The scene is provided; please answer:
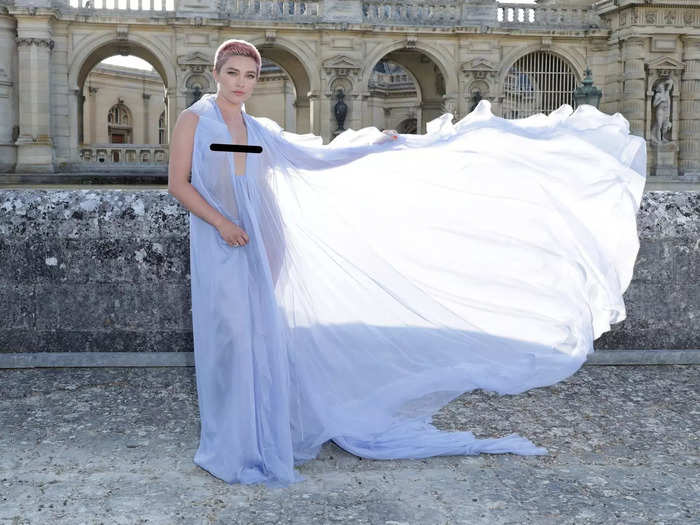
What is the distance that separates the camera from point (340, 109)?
25578 mm

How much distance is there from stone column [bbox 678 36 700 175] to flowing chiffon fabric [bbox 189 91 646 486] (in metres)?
23.9

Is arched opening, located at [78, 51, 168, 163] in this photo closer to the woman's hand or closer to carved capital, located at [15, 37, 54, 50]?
carved capital, located at [15, 37, 54, 50]

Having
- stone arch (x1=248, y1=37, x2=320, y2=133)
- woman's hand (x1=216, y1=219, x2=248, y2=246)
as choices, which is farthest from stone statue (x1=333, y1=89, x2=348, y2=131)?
woman's hand (x1=216, y1=219, x2=248, y2=246)

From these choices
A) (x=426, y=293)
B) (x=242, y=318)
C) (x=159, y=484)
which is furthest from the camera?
(x=426, y=293)

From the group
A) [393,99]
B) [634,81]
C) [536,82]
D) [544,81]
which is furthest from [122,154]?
[393,99]

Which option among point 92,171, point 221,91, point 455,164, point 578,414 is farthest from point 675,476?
point 92,171

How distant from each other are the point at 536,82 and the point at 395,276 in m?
25.0

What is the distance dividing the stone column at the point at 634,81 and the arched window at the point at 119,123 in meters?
29.6

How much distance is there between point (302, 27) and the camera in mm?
25219

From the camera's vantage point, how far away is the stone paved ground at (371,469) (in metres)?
2.94

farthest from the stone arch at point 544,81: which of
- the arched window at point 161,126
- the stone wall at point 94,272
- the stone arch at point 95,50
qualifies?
the arched window at point 161,126

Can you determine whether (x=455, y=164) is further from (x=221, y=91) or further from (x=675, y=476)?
(x=675, y=476)

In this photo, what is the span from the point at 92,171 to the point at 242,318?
→ 22.1 m

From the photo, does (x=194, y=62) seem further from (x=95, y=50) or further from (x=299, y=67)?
(x=299, y=67)
